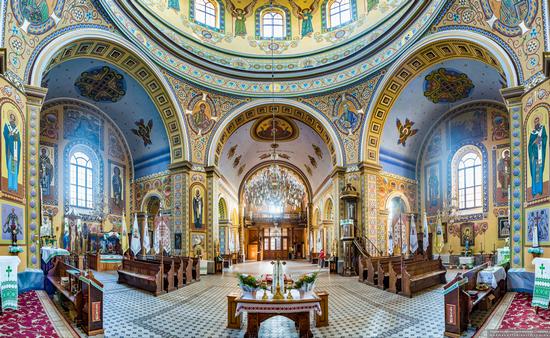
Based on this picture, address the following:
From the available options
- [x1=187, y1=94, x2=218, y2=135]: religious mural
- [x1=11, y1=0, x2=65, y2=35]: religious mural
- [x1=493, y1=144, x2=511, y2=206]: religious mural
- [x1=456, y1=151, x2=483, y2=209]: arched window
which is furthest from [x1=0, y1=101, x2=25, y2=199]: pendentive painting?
[x1=456, y1=151, x2=483, y2=209]: arched window

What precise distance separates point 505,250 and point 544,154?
5426mm

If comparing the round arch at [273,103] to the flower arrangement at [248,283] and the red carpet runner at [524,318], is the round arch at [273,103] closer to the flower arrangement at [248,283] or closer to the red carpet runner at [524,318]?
the red carpet runner at [524,318]

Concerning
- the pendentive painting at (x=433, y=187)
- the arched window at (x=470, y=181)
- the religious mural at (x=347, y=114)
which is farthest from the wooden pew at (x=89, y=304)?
the pendentive painting at (x=433, y=187)

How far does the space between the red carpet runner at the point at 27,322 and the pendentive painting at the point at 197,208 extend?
10.5 m

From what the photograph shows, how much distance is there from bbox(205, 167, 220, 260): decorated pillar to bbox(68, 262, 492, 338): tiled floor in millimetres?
6306

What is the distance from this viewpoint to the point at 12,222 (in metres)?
9.80

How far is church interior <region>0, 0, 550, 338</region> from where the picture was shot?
10.6 m

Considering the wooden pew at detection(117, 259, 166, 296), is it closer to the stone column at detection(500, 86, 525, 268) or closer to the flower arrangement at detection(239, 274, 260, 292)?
the flower arrangement at detection(239, 274, 260, 292)

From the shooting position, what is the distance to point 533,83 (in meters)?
10.8

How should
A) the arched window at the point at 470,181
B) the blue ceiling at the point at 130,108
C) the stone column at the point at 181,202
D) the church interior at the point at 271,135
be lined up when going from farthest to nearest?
the arched window at the point at 470,181, the stone column at the point at 181,202, the blue ceiling at the point at 130,108, the church interior at the point at 271,135

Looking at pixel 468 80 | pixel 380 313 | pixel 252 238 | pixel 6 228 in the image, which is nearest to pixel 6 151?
pixel 6 228

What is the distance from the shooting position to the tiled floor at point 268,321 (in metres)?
7.56

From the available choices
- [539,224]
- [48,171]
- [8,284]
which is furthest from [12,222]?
[539,224]

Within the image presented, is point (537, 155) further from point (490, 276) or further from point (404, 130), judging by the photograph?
point (404, 130)
